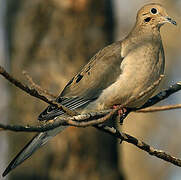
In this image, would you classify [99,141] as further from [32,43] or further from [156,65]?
[156,65]

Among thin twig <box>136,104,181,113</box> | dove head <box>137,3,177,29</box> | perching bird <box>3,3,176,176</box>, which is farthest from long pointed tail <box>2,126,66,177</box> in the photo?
dove head <box>137,3,177,29</box>

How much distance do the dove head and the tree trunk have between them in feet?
5.76

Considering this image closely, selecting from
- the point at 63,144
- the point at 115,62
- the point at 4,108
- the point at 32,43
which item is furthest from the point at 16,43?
the point at 115,62

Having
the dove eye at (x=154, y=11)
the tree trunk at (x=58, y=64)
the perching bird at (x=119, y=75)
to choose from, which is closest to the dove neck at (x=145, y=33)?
the perching bird at (x=119, y=75)

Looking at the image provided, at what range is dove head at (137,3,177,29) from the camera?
5043mm

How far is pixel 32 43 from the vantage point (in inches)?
269

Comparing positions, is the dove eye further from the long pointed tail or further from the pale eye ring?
the long pointed tail

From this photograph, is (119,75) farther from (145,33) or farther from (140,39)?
(145,33)

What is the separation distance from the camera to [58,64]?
6.75 m

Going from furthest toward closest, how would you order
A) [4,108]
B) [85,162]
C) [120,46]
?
[4,108], [85,162], [120,46]

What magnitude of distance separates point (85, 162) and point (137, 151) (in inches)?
163

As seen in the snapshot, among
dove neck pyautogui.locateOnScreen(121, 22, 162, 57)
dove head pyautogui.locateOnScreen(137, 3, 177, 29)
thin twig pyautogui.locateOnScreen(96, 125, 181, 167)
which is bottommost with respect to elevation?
thin twig pyautogui.locateOnScreen(96, 125, 181, 167)

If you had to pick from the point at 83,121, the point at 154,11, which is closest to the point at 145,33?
the point at 154,11

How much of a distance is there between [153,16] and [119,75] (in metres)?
0.75
